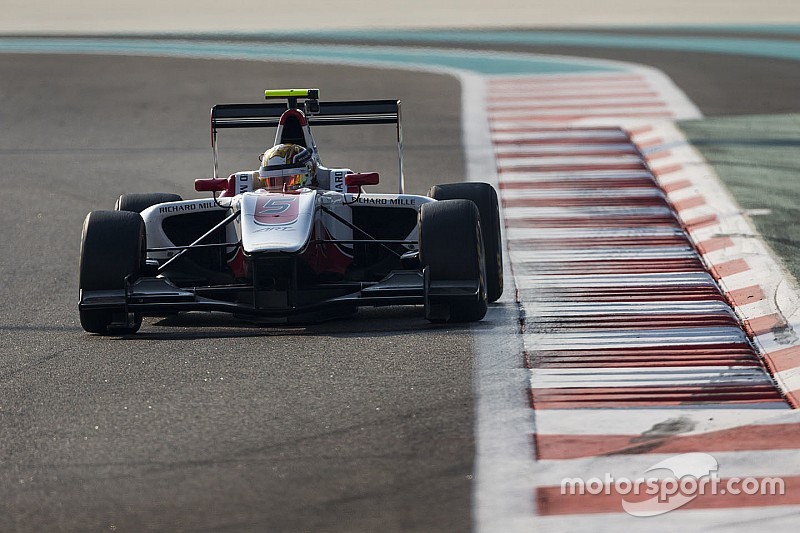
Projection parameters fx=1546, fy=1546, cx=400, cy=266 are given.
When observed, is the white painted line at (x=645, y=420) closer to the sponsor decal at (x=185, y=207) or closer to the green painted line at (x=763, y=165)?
the green painted line at (x=763, y=165)

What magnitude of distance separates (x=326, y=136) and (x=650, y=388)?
36.9 ft

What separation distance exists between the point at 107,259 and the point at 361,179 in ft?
6.19

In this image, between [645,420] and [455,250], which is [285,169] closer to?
A: [455,250]

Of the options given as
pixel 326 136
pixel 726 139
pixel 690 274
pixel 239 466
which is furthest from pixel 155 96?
pixel 239 466

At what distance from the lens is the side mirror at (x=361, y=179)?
32.5 feet

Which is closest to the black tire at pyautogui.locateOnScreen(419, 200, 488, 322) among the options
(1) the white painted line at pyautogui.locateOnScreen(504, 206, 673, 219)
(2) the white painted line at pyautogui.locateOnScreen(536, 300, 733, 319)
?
(2) the white painted line at pyautogui.locateOnScreen(536, 300, 733, 319)

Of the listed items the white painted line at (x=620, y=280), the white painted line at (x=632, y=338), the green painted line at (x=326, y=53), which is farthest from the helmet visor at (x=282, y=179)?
the green painted line at (x=326, y=53)

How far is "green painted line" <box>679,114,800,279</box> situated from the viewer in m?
11.4

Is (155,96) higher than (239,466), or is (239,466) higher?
(239,466)

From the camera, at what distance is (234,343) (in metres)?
8.43

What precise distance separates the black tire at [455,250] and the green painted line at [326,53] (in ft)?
49.6

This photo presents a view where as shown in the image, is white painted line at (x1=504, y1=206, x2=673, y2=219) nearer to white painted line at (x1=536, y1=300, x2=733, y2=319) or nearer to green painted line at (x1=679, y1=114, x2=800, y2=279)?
green painted line at (x1=679, y1=114, x2=800, y2=279)

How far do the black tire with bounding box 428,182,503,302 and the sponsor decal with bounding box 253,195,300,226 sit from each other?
1188 millimetres

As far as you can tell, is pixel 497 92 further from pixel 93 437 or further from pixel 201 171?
pixel 93 437
